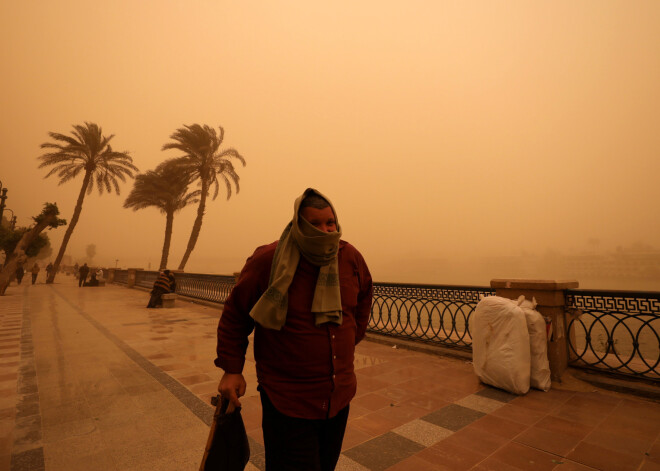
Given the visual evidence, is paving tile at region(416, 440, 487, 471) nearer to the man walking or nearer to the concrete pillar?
the man walking

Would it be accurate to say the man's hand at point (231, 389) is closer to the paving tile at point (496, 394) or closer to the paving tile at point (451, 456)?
the paving tile at point (451, 456)

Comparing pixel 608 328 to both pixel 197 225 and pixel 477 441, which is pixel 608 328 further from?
pixel 197 225

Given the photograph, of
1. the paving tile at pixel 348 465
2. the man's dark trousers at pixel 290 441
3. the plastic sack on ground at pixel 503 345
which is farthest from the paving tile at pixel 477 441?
the man's dark trousers at pixel 290 441

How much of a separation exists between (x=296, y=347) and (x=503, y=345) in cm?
336

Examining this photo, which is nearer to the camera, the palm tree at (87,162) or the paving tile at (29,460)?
the paving tile at (29,460)

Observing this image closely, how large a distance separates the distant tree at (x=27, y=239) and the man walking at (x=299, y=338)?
19.8 metres

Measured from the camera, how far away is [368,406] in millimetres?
3604

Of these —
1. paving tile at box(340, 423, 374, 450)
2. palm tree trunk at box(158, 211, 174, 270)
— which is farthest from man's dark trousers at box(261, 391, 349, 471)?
palm tree trunk at box(158, 211, 174, 270)

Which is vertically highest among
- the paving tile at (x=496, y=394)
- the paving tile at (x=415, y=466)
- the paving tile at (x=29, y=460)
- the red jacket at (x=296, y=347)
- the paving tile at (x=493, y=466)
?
the red jacket at (x=296, y=347)

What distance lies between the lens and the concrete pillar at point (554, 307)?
14.3ft

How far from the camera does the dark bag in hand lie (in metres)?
1.48

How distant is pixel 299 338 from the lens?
5.03 ft

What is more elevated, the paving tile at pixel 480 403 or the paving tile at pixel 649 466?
the paving tile at pixel 649 466

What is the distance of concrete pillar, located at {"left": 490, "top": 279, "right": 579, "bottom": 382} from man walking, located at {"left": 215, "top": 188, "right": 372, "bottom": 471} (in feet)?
12.7
